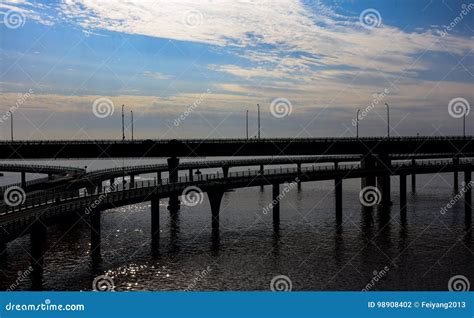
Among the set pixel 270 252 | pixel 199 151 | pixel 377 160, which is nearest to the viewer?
pixel 270 252

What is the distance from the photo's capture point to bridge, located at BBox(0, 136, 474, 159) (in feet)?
290

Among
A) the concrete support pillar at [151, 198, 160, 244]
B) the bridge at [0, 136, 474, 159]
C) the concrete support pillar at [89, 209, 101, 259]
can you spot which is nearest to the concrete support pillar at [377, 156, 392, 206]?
the bridge at [0, 136, 474, 159]

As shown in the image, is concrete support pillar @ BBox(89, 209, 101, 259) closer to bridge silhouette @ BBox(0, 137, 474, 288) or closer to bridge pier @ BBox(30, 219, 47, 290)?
bridge silhouette @ BBox(0, 137, 474, 288)

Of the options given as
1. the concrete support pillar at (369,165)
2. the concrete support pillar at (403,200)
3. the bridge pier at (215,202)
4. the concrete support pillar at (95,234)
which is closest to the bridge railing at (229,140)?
the concrete support pillar at (369,165)

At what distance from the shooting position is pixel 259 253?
5247 centimetres

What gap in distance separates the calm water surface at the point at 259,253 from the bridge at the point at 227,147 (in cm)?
1725

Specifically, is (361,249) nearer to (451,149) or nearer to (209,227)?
(209,227)

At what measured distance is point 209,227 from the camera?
71625 millimetres

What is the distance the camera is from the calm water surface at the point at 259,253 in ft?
139

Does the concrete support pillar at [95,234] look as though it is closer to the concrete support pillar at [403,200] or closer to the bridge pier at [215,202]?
the bridge pier at [215,202]

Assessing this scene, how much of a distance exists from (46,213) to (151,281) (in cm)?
1139

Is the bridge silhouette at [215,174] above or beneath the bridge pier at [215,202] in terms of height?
above

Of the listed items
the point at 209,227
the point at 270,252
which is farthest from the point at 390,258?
the point at 209,227

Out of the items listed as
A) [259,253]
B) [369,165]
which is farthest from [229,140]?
[259,253]
